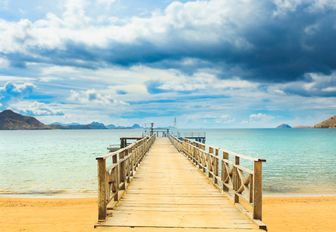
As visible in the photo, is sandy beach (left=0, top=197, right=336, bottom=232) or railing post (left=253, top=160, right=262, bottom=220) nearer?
railing post (left=253, top=160, right=262, bottom=220)

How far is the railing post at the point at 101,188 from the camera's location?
703 cm

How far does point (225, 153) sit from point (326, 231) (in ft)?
15.5

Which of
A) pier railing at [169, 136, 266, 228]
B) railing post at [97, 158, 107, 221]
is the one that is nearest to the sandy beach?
pier railing at [169, 136, 266, 228]

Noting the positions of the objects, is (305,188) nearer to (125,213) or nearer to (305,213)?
(305,213)

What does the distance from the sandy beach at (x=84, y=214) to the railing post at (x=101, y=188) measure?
481 centimetres

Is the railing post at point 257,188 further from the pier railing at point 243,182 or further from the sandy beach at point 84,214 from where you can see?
the sandy beach at point 84,214

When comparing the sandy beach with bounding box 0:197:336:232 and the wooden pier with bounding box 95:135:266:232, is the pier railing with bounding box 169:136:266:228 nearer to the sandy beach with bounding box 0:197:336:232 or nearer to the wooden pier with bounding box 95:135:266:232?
the wooden pier with bounding box 95:135:266:232

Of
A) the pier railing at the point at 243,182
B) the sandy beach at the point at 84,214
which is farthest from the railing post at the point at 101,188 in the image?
the sandy beach at the point at 84,214

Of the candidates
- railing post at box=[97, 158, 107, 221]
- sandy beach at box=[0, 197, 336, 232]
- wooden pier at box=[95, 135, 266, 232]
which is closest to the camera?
wooden pier at box=[95, 135, 266, 232]

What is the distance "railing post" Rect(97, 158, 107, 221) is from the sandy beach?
15.8ft

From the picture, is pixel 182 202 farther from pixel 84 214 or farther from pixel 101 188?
pixel 84 214

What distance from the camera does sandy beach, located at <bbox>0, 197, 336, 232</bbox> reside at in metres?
11.8

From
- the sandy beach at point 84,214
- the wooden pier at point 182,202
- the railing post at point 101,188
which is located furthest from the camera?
the sandy beach at point 84,214

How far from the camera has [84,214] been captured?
45.2 ft
